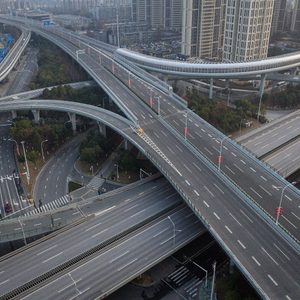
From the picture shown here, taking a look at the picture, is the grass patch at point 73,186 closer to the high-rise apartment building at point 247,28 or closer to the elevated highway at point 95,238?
the elevated highway at point 95,238

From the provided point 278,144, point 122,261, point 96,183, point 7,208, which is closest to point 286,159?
point 278,144

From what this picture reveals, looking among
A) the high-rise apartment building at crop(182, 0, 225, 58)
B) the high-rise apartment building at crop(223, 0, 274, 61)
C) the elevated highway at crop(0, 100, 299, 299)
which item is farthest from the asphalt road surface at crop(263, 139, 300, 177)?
the high-rise apartment building at crop(182, 0, 225, 58)

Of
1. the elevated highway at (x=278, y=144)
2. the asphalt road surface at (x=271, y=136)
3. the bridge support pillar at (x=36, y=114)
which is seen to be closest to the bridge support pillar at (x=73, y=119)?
the bridge support pillar at (x=36, y=114)

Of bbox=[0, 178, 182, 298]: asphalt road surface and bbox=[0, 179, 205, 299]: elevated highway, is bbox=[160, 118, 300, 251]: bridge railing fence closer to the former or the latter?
bbox=[0, 179, 205, 299]: elevated highway

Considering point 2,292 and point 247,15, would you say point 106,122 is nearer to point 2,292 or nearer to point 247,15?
point 2,292

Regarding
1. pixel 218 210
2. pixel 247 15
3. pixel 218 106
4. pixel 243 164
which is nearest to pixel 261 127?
pixel 218 106

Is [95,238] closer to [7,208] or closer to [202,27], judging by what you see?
[7,208]
